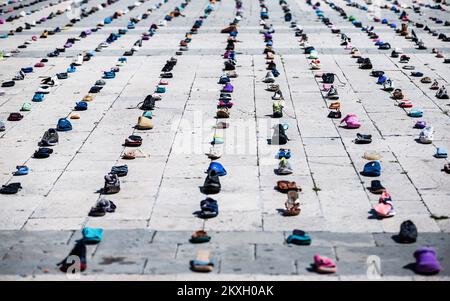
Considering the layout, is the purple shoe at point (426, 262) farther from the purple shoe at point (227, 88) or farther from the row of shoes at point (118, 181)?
the purple shoe at point (227, 88)

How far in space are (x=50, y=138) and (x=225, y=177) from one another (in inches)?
184

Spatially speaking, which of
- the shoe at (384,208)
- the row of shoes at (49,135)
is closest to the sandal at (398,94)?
the row of shoes at (49,135)

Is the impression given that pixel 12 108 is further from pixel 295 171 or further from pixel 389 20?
pixel 389 20

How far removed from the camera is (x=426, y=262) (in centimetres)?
983

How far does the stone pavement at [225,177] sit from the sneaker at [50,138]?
25cm

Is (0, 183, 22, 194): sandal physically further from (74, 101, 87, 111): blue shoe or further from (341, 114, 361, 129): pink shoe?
(341, 114, 361, 129): pink shoe

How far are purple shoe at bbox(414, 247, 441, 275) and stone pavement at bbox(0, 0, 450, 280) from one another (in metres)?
0.16

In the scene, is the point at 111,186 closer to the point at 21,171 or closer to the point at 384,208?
the point at 21,171

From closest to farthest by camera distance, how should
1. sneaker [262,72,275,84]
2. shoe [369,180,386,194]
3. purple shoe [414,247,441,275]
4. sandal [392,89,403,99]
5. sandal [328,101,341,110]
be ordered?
purple shoe [414,247,441,275], shoe [369,180,386,194], sandal [328,101,341,110], sandal [392,89,403,99], sneaker [262,72,275,84]

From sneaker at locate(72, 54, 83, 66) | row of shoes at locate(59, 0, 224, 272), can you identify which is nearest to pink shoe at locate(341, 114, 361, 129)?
row of shoes at locate(59, 0, 224, 272)

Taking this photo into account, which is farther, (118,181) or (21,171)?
(21,171)

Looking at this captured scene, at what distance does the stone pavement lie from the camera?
10445 mm

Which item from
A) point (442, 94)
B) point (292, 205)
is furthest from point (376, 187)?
point (442, 94)
